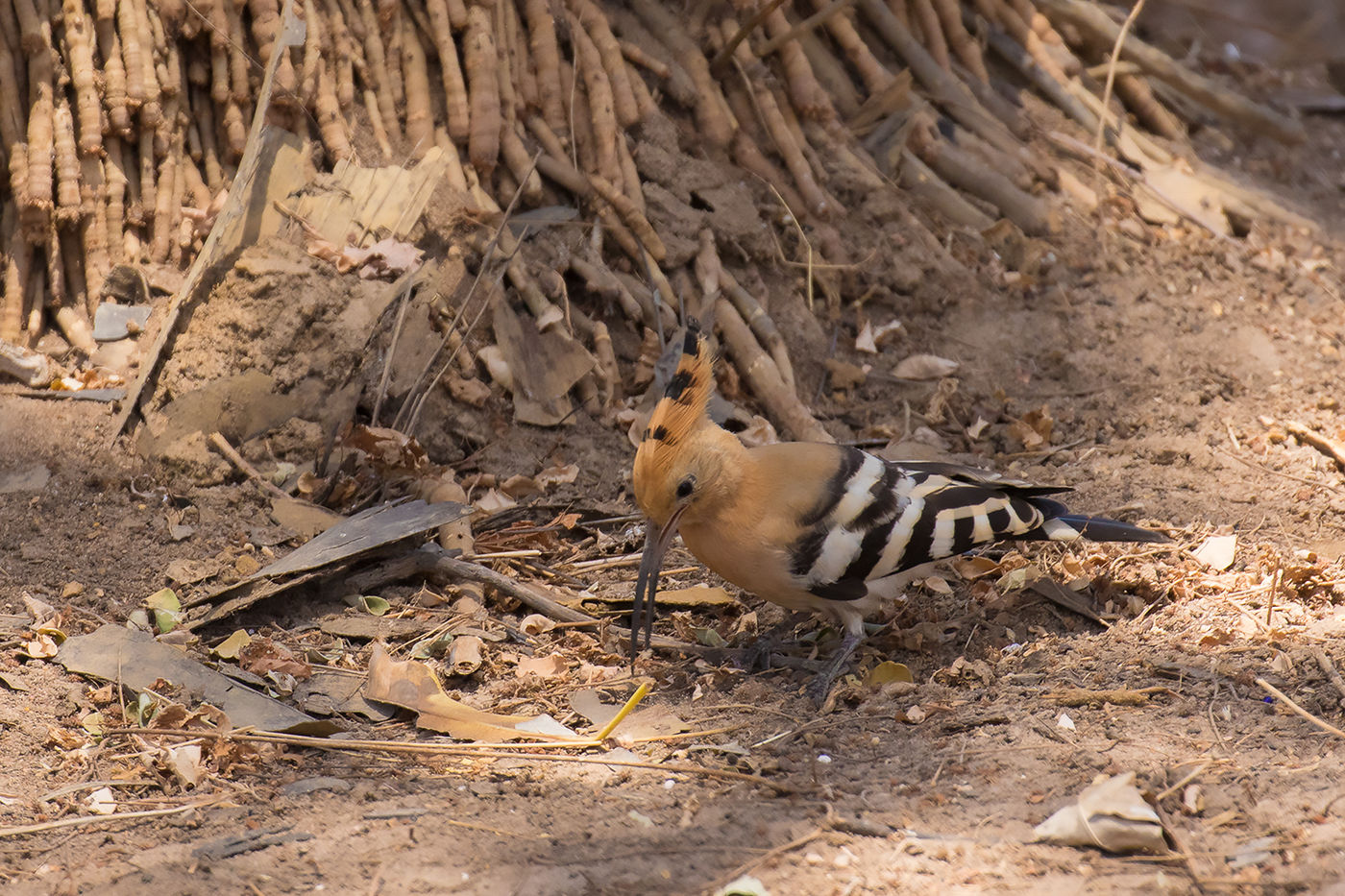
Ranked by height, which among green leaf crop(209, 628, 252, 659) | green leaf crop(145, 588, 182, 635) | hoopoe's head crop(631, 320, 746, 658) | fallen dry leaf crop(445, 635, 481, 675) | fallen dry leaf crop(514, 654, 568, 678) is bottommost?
fallen dry leaf crop(514, 654, 568, 678)

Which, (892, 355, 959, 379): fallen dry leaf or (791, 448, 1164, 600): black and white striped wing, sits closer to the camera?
(791, 448, 1164, 600): black and white striped wing

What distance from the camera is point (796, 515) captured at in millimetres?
3348

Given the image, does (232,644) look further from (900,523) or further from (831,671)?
(900,523)

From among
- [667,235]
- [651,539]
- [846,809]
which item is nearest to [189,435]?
[651,539]

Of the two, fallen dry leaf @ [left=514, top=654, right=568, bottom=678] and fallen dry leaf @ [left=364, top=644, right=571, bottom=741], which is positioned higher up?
fallen dry leaf @ [left=364, top=644, right=571, bottom=741]

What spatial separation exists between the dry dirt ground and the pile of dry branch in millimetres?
462

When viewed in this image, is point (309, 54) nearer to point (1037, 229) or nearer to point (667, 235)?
point (667, 235)

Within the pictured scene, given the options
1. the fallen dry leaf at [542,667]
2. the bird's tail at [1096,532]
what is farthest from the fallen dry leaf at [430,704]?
the bird's tail at [1096,532]

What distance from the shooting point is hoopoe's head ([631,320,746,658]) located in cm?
319

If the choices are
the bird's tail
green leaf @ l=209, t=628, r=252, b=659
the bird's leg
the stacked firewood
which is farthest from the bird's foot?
the stacked firewood

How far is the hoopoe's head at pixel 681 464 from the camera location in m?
3.19

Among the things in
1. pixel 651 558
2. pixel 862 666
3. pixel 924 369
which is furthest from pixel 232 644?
pixel 924 369

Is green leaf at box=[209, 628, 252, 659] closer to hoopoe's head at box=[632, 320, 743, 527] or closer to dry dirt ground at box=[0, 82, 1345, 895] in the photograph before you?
dry dirt ground at box=[0, 82, 1345, 895]

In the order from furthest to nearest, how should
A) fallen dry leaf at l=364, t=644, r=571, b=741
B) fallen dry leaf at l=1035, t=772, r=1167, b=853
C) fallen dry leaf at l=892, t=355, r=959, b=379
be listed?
fallen dry leaf at l=892, t=355, r=959, b=379 < fallen dry leaf at l=364, t=644, r=571, b=741 < fallen dry leaf at l=1035, t=772, r=1167, b=853
